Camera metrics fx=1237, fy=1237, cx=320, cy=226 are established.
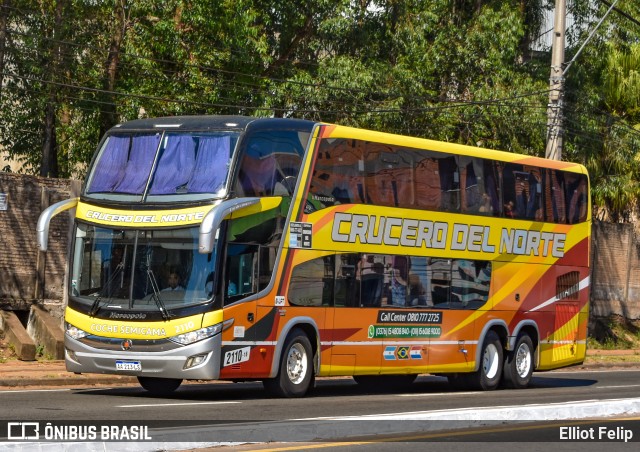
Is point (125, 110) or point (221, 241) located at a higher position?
point (125, 110)

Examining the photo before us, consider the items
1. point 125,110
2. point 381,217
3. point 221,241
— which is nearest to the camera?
point 221,241

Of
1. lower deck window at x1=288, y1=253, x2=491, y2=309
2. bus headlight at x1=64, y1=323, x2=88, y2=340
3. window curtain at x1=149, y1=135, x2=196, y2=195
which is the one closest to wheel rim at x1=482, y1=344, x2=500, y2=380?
lower deck window at x1=288, y1=253, x2=491, y2=309

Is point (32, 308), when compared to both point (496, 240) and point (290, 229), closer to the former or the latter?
point (290, 229)

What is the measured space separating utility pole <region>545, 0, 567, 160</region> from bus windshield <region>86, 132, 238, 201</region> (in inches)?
572

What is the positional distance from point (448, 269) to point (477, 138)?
16211mm

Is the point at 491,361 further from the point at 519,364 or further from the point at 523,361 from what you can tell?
the point at 523,361

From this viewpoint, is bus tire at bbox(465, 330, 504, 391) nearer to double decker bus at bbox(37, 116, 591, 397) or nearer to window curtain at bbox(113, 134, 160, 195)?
double decker bus at bbox(37, 116, 591, 397)

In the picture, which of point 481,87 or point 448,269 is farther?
point 481,87

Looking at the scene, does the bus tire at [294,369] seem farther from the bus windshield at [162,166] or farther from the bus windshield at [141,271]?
the bus windshield at [162,166]

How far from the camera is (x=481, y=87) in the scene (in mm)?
37000

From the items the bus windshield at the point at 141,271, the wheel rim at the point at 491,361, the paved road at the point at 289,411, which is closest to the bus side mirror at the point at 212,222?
the bus windshield at the point at 141,271

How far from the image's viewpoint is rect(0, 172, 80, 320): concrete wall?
23.4 m

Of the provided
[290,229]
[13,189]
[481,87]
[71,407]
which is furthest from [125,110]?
[71,407]

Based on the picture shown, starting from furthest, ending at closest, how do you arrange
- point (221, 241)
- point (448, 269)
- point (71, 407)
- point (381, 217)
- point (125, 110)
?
point (125, 110) < point (448, 269) < point (381, 217) < point (221, 241) < point (71, 407)
